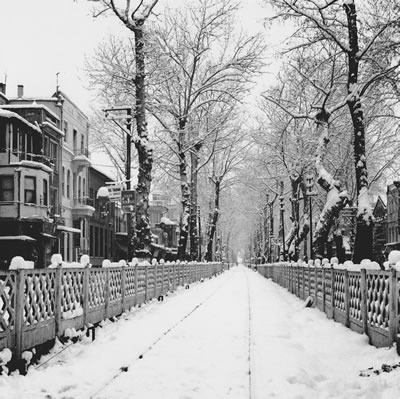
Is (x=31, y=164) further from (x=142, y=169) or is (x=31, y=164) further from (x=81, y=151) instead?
(x=142, y=169)

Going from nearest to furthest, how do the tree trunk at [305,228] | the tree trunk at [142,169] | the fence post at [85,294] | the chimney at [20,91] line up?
the fence post at [85,294] < the tree trunk at [142,169] < the tree trunk at [305,228] < the chimney at [20,91]

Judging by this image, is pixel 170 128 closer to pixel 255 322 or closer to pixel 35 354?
pixel 255 322

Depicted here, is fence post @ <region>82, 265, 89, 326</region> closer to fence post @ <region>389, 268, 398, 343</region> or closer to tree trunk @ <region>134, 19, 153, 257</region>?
fence post @ <region>389, 268, 398, 343</region>

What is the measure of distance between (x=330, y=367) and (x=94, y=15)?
61.2ft

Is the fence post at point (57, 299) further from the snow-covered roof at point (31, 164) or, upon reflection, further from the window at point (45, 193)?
the window at point (45, 193)

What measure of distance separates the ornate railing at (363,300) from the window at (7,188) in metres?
21.9

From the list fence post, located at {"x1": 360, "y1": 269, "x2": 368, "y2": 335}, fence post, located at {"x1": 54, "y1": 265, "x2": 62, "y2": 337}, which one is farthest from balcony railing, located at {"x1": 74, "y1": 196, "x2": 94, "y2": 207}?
fence post, located at {"x1": 360, "y1": 269, "x2": 368, "y2": 335}

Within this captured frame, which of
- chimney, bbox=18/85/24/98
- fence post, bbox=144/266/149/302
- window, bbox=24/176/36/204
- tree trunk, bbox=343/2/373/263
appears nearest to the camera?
tree trunk, bbox=343/2/373/263

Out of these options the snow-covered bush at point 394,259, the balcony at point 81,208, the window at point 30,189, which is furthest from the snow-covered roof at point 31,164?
the snow-covered bush at point 394,259

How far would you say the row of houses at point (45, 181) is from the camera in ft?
112

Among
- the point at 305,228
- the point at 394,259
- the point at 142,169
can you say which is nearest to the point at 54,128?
the point at 142,169

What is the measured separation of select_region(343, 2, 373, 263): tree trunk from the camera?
17.5 meters

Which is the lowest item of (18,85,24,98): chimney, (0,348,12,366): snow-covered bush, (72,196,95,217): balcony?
(0,348,12,366): snow-covered bush

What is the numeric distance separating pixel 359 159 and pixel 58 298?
10.9 metres
